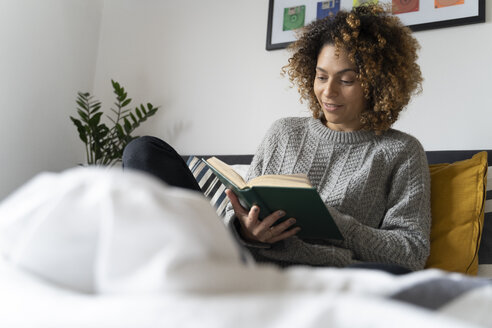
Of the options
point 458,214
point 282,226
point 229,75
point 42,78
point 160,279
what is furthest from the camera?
point 42,78

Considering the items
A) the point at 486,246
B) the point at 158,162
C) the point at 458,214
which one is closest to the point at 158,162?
the point at 158,162

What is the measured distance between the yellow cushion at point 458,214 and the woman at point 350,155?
121 millimetres

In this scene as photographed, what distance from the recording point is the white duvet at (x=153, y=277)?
34cm

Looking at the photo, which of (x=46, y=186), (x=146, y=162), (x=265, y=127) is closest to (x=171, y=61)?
(x=265, y=127)

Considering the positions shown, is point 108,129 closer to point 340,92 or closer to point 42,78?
point 42,78

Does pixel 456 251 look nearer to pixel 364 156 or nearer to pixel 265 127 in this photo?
pixel 364 156

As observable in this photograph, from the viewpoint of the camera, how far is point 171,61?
2.80 metres

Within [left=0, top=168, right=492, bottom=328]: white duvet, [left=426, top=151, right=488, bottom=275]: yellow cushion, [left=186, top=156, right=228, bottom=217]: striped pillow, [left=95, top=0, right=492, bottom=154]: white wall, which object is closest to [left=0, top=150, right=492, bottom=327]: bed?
[left=0, top=168, right=492, bottom=328]: white duvet

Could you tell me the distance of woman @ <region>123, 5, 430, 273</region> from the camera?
123 cm

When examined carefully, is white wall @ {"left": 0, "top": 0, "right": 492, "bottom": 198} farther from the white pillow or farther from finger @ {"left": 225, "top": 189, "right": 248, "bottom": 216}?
the white pillow

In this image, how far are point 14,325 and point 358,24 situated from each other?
52.8 inches

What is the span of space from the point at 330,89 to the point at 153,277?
1.20m

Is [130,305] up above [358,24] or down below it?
below

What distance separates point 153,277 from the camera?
1.20 feet
